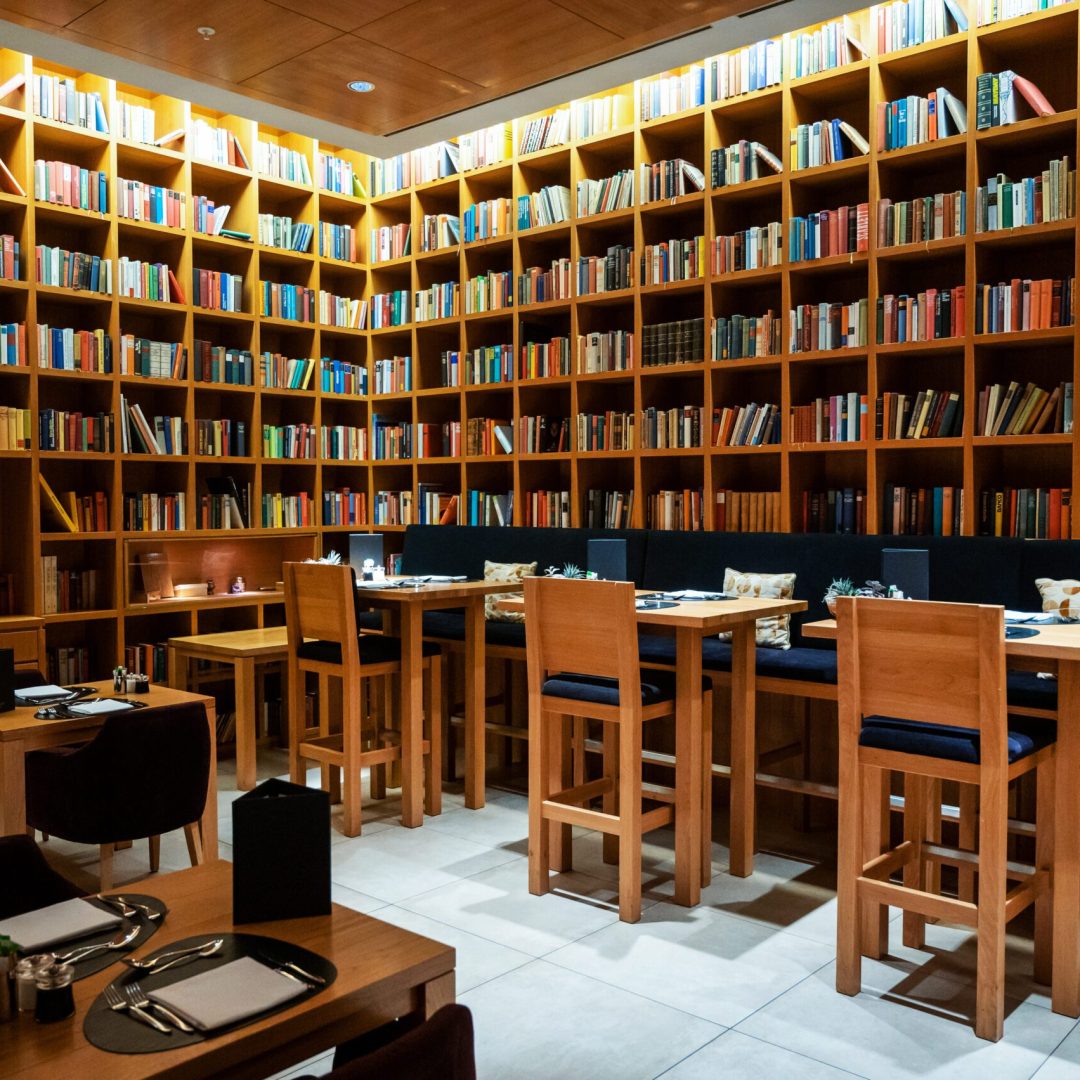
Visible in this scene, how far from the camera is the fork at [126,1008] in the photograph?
1377 millimetres

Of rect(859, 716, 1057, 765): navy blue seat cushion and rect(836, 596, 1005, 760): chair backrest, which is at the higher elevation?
rect(836, 596, 1005, 760): chair backrest

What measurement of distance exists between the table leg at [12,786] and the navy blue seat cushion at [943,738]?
241 cm

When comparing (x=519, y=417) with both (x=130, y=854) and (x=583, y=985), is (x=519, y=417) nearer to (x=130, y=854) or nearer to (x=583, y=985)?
(x=130, y=854)

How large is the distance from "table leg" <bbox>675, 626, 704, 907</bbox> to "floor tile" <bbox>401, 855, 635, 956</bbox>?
27 centimetres

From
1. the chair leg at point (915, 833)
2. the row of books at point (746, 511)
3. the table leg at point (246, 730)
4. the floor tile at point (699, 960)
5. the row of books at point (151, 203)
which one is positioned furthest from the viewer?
the row of books at point (151, 203)

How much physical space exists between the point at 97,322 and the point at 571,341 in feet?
8.55

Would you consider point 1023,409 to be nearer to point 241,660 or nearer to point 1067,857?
point 1067,857

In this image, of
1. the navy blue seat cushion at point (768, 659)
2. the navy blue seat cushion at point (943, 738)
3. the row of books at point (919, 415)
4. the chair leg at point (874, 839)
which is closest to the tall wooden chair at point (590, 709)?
the navy blue seat cushion at point (768, 659)

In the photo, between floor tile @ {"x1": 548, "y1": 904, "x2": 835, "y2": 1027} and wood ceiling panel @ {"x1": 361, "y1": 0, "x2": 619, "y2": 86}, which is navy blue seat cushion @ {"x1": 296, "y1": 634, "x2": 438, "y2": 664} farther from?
wood ceiling panel @ {"x1": 361, "y1": 0, "x2": 619, "y2": 86}

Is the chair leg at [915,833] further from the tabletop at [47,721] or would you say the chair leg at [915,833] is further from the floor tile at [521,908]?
the tabletop at [47,721]

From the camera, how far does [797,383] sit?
5.25m

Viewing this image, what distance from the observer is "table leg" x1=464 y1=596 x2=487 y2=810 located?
4789 millimetres

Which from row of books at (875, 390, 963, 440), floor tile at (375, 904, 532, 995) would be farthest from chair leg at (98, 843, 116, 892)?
row of books at (875, 390, 963, 440)

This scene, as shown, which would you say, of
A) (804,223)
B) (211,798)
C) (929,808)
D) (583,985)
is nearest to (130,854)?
(211,798)
